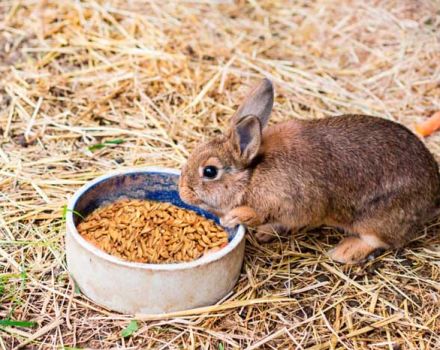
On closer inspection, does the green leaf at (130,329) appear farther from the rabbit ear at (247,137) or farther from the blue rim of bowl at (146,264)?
the rabbit ear at (247,137)

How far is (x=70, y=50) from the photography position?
222 inches

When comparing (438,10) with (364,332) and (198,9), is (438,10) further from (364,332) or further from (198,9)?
(364,332)

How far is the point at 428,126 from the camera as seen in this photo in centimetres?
516

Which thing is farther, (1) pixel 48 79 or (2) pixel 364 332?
(1) pixel 48 79

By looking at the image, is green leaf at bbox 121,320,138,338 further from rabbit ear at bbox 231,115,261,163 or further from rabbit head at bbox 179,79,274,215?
rabbit ear at bbox 231,115,261,163

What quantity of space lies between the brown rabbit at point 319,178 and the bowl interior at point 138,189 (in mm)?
222

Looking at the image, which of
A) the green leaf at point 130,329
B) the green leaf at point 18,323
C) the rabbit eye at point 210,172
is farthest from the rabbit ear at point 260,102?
the green leaf at point 18,323

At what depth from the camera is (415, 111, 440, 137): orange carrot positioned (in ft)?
16.9

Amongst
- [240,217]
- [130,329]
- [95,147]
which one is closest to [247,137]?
[240,217]

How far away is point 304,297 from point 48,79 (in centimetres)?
262

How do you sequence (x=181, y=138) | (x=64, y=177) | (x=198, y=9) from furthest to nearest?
(x=198, y=9) < (x=181, y=138) < (x=64, y=177)

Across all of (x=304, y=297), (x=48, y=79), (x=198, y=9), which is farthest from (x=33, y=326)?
(x=198, y=9)

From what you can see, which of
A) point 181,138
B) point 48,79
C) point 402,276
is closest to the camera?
point 402,276

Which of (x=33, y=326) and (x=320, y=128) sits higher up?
(x=320, y=128)
